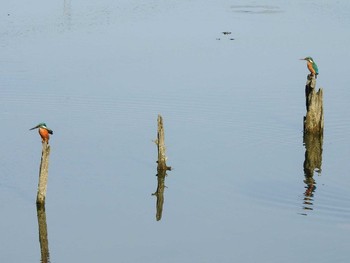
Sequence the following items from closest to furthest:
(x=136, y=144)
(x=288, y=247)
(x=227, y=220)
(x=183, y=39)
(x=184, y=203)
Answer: (x=288, y=247) → (x=227, y=220) → (x=184, y=203) → (x=136, y=144) → (x=183, y=39)

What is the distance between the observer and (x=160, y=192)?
36625 mm

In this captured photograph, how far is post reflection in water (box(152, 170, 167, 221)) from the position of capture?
34.4 metres

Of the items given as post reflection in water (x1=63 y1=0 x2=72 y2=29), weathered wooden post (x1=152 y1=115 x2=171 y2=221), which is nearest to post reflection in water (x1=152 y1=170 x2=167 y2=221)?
weathered wooden post (x1=152 y1=115 x2=171 y2=221)

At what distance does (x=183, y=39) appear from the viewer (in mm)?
69375

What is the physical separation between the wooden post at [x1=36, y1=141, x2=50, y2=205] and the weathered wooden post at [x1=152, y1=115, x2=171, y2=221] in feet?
14.4

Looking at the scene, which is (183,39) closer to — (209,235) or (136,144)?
(136,144)

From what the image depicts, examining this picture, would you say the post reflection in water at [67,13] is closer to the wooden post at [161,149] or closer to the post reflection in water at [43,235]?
the wooden post at [161,149]

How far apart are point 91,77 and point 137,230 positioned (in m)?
24.9

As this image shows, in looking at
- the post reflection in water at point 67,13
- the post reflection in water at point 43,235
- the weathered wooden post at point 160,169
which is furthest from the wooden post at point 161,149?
the post reflection in water at point 67,13

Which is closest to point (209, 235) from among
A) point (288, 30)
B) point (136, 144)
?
point (136, 144)

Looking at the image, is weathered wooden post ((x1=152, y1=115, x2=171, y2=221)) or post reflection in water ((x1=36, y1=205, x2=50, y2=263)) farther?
weathered wooden post ((x1=152, y1=115, x2=171, y2=221))

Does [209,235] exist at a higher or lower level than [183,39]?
lower

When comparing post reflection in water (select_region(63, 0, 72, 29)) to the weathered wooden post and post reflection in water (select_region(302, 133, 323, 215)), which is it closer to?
post reflection in water (select_region(302, 133, 323, 215))

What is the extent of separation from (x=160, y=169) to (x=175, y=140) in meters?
4.85
